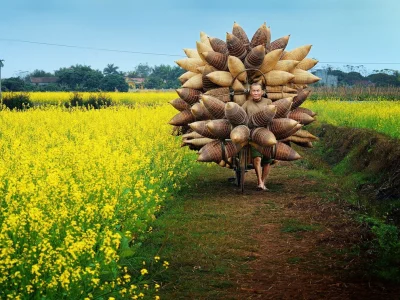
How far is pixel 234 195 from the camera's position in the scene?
1296 centimetres

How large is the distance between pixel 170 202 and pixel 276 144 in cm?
220

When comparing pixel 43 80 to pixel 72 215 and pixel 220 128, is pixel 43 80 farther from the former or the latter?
pixel 72 215

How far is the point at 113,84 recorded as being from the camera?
76.3 meters

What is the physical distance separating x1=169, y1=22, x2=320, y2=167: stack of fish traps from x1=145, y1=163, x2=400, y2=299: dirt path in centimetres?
93

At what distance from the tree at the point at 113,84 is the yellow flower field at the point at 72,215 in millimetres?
62474

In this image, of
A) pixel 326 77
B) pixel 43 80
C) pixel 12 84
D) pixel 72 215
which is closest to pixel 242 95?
pixel 72 215

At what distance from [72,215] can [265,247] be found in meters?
3.38

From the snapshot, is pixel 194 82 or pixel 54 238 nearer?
pixel 54 238

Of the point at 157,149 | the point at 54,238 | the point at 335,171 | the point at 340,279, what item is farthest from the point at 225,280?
the point at 335,171

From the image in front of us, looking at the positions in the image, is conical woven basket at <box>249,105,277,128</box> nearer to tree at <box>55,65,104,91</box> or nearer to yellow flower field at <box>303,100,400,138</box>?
yellow flower field at <box>303,100,400,138</box>

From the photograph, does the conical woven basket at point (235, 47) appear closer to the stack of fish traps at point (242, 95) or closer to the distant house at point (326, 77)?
the stack of fish traps at point (242, 95)

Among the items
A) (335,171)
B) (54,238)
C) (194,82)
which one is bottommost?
(335,171)

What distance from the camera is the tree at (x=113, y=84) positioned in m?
76.3

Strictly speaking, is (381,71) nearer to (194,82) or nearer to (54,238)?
(194,82)
